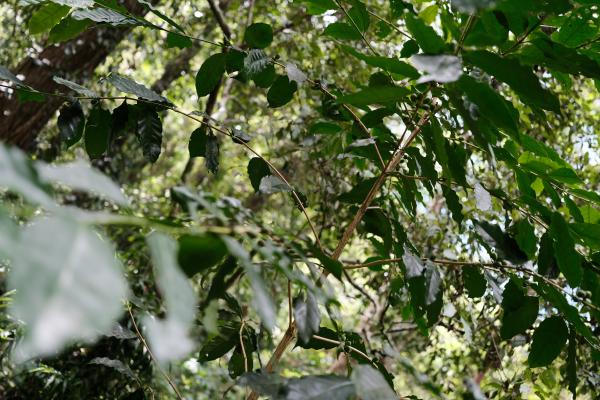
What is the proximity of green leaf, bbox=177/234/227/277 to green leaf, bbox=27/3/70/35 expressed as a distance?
0.58 meters

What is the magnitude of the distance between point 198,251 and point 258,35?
50 cm

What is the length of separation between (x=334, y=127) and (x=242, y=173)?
1.32 metres

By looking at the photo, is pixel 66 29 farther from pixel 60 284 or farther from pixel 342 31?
pixel 60 284

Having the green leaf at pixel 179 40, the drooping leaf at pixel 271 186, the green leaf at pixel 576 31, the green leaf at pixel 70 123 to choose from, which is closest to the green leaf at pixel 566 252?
the green leaf at pixel 576 31

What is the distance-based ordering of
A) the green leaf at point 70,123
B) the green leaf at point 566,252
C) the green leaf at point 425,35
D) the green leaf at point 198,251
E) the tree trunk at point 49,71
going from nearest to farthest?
the green leaf at point 198,251, the green leaf at point 425,35, the green leaf at point 566,252, the green leaf at point 70,123, the tree trunk at point 49,71

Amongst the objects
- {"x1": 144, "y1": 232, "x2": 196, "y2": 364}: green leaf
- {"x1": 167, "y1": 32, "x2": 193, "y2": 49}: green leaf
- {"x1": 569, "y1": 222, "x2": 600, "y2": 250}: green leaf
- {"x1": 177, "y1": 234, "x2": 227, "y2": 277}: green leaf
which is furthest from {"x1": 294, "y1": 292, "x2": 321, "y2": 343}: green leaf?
{"x1": 167, "y1": 32, "x2": 193, "y2": 49}: green leaf

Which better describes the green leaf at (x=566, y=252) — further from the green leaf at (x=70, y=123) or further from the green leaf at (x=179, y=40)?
the green leaf at (x=70, y=123)

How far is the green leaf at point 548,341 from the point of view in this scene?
0.68 meters

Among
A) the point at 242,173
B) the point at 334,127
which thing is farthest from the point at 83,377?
the point at 334,127

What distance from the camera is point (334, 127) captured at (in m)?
0.94

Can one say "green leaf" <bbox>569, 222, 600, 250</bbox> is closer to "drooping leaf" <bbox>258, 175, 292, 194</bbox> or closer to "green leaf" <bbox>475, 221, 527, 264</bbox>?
"green leaf" <bbox>475, 221, 527, 264</bbox>

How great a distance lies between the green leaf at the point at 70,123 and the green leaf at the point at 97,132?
3 cm

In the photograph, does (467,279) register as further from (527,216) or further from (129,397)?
(129,397)

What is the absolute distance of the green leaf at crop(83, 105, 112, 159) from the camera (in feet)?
2.61
